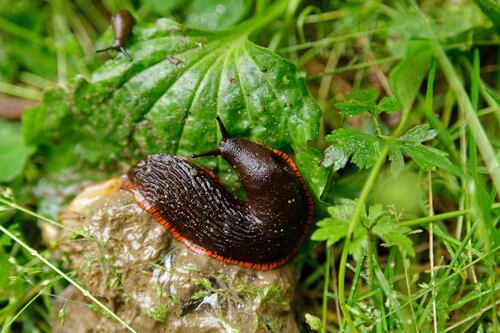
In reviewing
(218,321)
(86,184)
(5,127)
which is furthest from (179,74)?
(5,127)

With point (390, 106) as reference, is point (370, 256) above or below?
below

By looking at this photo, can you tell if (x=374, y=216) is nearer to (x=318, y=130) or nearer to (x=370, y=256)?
(x=370, y=256)

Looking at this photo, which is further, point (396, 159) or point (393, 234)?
point (396, 159)

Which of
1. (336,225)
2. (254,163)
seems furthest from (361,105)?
(336,225)

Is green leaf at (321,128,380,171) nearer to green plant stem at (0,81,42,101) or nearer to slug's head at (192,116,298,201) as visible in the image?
slug's head at (192,116,298,201)

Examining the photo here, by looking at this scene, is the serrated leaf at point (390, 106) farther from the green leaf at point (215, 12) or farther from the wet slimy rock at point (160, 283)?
the green leaf at point (215, 12)

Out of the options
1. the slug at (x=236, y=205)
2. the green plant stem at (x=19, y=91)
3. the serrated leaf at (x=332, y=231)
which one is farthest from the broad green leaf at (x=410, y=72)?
the green plant stem at (x=19, y=91)

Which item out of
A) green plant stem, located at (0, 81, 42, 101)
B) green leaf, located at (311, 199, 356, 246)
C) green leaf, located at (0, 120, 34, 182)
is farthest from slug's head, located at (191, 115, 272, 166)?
green plant stem, located at (0, 81, 42, 101)

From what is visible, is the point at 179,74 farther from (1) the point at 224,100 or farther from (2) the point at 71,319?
(2) the point at 71,319
